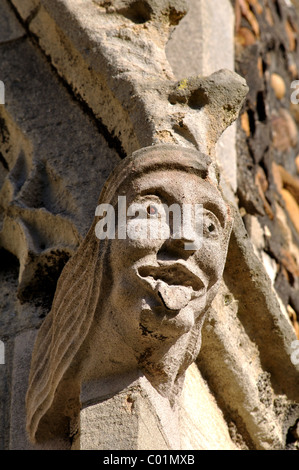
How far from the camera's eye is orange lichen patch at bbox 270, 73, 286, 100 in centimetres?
479

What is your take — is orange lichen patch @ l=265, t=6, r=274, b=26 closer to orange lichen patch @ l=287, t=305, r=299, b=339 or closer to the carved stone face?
orange lichen patch @ l=287, t=305, r=299, b=339

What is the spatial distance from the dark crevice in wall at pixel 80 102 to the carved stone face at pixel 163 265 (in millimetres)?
472

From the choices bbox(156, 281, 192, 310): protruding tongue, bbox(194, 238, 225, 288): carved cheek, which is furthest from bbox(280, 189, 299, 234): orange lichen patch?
bbox(156, 281, 192, 310): protruding tongue

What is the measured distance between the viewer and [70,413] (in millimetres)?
2691

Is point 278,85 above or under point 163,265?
above

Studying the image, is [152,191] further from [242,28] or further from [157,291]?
[242,28]

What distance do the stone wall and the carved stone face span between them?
0.25m

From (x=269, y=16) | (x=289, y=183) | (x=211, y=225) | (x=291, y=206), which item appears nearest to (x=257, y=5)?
(x=269, y=16)

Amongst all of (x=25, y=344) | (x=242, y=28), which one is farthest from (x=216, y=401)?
(x=242, y=28)

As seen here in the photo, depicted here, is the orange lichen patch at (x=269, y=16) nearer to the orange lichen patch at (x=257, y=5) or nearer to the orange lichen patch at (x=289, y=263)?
the orange lichen patch at (x=257, y=5)

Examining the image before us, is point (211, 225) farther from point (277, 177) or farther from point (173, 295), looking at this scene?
point (277, 177)

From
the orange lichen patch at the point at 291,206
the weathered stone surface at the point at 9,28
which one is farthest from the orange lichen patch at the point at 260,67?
the weathered stone surface at the point at 9,28

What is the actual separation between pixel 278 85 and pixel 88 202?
2069 millimetres

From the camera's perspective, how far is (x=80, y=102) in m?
3.19
